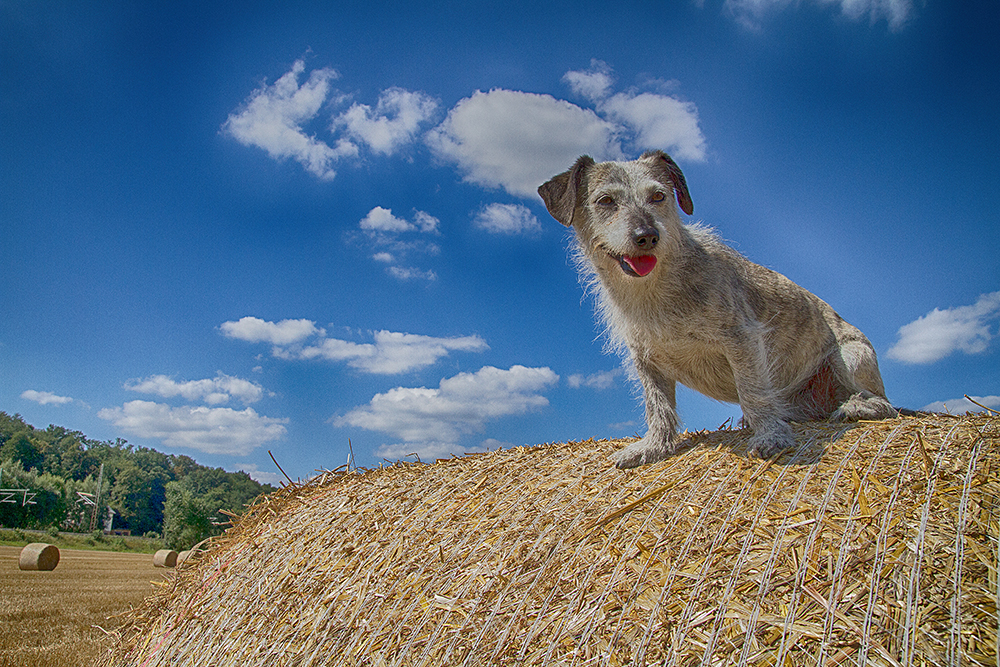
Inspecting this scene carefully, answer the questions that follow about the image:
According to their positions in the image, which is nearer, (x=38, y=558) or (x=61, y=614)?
(x=61, y=614)

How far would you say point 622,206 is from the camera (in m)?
3.42

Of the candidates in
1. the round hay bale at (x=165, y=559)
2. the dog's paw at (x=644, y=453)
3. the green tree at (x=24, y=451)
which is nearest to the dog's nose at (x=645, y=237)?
the dog's paw at (x=644, y=453)

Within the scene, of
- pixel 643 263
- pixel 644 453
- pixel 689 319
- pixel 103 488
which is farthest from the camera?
pixel 103 488

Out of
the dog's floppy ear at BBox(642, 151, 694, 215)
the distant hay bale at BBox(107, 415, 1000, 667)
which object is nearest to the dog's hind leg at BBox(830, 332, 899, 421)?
the distant hay bale at BBox(107, 415, 1000, 667)

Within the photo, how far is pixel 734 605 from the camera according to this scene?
7.06 feet

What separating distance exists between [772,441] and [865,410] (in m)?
0.89

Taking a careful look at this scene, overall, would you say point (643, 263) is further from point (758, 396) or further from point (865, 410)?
point (865, 410)

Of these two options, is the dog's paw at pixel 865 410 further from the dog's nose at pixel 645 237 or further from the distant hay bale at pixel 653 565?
the dog's nose at pixel 645 237

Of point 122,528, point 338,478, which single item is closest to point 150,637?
point 338,478

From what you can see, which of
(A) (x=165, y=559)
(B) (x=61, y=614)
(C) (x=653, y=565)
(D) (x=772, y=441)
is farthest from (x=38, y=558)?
(D) (x=772, y=441)

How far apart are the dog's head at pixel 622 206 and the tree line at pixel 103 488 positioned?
24838 mm

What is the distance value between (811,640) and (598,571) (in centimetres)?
79

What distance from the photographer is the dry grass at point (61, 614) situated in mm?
4703

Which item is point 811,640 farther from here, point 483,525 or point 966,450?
point 483,525
